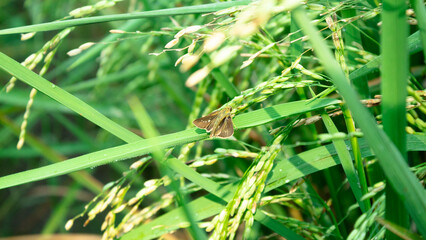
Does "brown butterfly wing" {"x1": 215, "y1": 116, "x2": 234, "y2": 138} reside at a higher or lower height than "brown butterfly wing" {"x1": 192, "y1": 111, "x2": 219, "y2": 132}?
lower

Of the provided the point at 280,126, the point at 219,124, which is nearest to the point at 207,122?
the point at 219,124

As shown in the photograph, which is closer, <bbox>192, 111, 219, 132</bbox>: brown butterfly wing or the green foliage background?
the green foliage background

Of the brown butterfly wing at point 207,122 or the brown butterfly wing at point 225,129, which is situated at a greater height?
the brown butterfly wing at point 207,122

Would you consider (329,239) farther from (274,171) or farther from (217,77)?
(217,77)

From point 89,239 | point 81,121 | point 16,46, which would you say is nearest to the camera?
point 89,239

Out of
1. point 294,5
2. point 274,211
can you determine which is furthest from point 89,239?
point 294,5

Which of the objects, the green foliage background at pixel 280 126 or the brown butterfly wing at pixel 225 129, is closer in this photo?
the green foliage background at pixel 280 126

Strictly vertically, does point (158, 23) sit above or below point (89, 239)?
above
